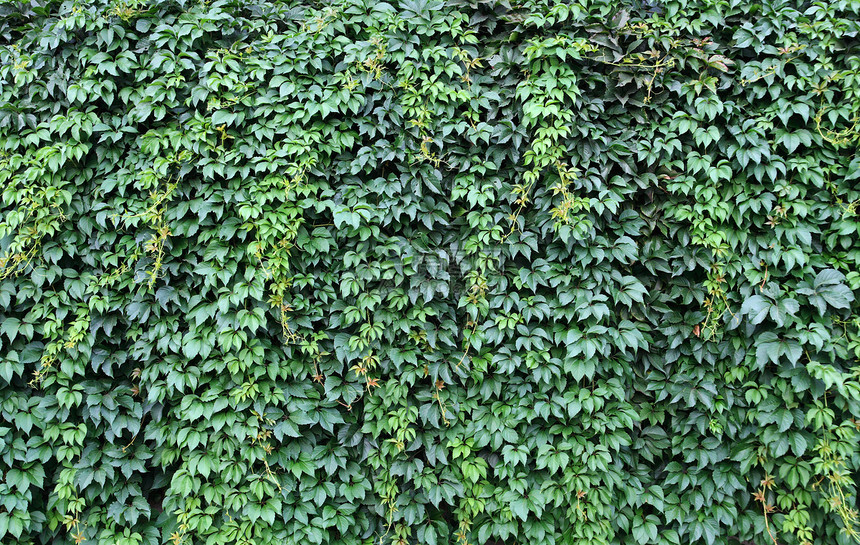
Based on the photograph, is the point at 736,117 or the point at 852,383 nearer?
the point at 852,383

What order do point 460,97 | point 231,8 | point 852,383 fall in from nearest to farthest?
point 852,383
point 460,97
point 231,8

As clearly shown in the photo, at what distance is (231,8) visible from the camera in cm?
290

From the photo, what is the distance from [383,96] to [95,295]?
1.92 m

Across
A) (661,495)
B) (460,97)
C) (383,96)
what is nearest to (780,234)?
(661,495)

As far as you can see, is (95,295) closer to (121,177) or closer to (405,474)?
(121,177)

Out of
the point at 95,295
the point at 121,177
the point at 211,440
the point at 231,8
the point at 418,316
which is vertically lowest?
the point at 211,440

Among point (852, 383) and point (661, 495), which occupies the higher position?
point (852, 383)

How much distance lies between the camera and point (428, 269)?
2.77 meters

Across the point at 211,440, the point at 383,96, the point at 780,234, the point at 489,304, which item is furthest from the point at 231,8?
the point at 780,234

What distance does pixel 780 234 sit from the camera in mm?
2684

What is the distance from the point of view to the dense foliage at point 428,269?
269 centimetres

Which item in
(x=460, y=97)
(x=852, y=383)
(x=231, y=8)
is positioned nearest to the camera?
(x=852, y=383)

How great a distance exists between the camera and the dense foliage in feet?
8.82

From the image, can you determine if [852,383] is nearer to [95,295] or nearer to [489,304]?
[489,304]
